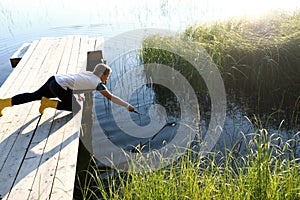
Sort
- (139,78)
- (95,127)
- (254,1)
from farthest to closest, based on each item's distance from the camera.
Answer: (254,1), (139,78), (95,127)

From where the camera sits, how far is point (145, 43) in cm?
621

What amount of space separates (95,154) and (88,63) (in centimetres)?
255

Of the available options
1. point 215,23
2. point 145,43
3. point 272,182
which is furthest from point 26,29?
point 272,182

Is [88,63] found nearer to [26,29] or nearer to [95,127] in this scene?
[95,127]

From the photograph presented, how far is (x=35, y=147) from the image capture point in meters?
3.25

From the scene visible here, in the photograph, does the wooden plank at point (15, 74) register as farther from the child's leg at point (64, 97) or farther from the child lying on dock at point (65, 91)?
the child's leg at point (64, 97)

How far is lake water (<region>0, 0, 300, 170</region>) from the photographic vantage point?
8.27 meters

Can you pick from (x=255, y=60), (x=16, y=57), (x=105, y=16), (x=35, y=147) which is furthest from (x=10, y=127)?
(x=105, y=16)

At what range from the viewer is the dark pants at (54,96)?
387cm

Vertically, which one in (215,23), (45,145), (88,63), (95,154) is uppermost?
(215,23)

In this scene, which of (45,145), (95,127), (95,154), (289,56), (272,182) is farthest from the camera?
(289,56)

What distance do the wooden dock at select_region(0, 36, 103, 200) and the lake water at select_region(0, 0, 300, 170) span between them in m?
2.85

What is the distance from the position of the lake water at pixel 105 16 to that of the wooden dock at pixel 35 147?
2.85 meters

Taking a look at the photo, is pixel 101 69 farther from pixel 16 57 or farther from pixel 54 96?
pixel 16 57
